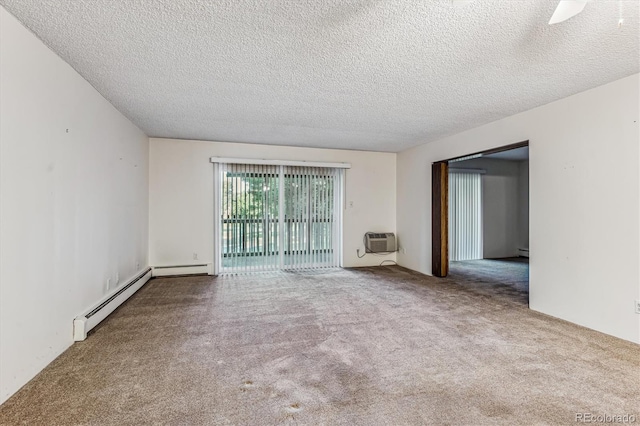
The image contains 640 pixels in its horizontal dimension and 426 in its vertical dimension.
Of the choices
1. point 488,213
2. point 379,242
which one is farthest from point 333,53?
point 488,213

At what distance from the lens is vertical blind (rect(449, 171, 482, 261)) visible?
23.7ft

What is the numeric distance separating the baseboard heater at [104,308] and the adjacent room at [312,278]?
0.07ft

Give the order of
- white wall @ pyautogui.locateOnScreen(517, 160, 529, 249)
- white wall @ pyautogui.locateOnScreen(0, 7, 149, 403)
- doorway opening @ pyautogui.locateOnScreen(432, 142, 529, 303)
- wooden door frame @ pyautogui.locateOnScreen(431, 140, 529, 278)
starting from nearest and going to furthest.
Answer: white wall @ pyautogui.locateOnScreen(0, 7, 149, 403), wooden door frame @ pyautogui.locateOnScreen(431, 140, 529, 278), doorway opening @ pyautogui.locateOnScreen(432, 142, 529, 303), white wall @ pyautogui.locateOnScreen(517, 160, 529, 249)

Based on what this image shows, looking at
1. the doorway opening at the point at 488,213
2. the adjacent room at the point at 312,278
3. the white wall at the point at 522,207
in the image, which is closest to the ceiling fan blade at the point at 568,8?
the adjacent room at the point at 312,278

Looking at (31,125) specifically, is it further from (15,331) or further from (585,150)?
(585,150)

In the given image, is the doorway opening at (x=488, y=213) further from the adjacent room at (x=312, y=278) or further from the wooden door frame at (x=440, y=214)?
the adjacent room at (x=312, y=278)

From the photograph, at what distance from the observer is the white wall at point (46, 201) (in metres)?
1.85

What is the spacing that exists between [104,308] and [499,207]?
8303mm

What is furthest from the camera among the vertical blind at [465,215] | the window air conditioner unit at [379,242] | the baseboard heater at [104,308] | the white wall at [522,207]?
the white wall at [522,207]

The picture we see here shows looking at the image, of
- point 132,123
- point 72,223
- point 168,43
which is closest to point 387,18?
point 168,43

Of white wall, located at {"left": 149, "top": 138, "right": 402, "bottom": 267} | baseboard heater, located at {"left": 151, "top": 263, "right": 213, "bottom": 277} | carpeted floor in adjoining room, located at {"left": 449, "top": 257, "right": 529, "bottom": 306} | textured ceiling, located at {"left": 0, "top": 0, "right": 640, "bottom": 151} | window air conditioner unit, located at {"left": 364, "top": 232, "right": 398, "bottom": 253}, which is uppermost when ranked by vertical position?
textured ceiling, located at {"left": 0, "top": 0, "right": 640, "bottom": 151}

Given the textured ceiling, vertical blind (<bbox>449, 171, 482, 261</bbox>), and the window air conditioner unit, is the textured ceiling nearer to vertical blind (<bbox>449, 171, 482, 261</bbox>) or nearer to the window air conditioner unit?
the window air conditioner unit

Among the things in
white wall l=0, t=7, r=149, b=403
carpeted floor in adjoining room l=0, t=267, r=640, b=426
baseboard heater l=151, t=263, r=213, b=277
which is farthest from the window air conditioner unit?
white wall l=0, t=7, r=149, b=403

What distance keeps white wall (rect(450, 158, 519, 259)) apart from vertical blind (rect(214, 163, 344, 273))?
13.3 ft
